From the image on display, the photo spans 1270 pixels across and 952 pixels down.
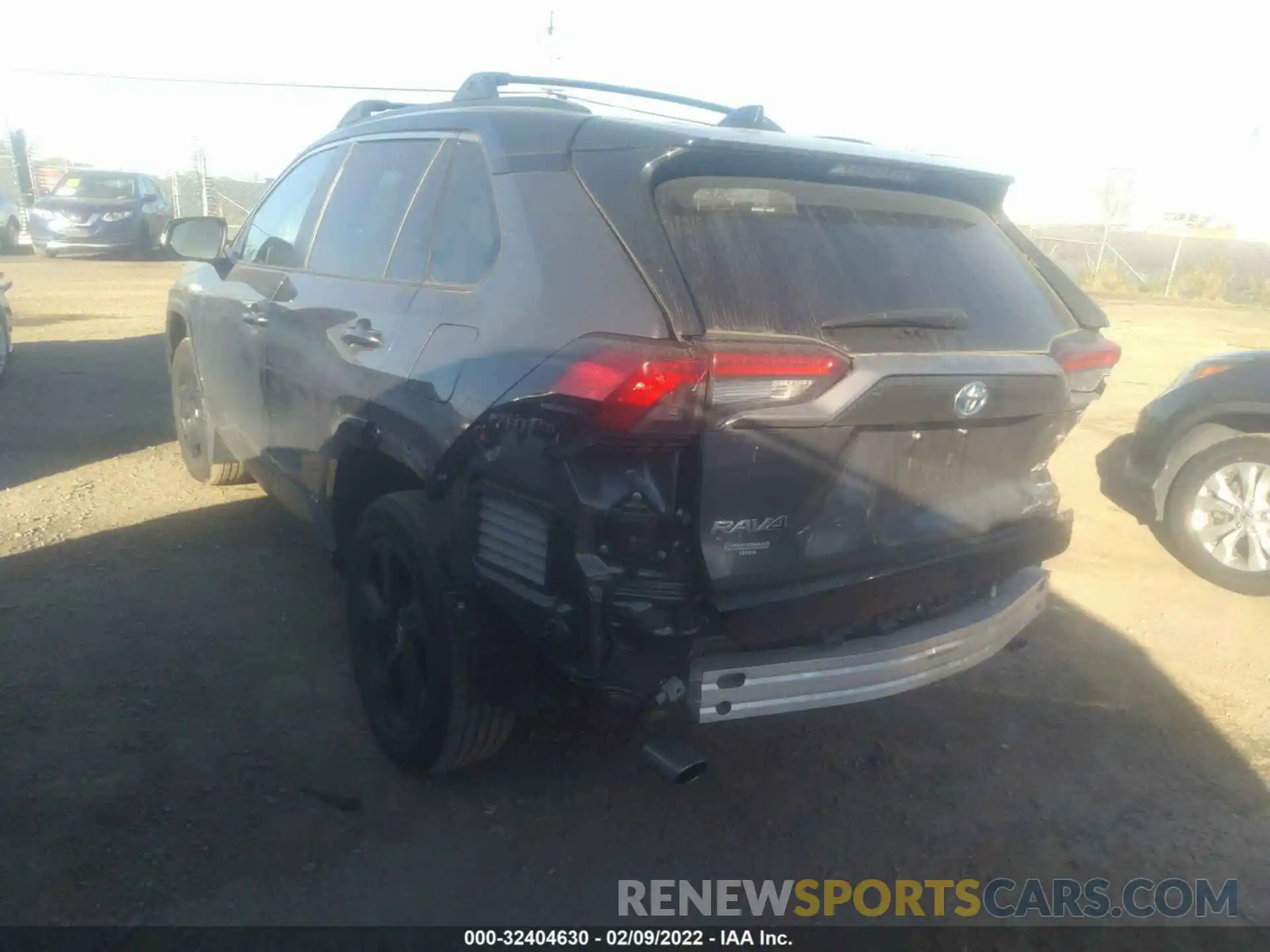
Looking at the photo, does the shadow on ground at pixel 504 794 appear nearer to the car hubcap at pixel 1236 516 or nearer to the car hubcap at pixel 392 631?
the car hubcap at pixel 392 631

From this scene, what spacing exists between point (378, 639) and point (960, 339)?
2.11 m

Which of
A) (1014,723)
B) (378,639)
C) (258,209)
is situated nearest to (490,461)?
(378,639)

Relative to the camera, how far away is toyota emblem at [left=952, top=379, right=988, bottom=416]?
269cm

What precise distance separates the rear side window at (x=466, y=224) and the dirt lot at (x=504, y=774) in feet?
5.34

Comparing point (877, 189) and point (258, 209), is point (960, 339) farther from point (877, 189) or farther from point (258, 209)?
point (258, 209)

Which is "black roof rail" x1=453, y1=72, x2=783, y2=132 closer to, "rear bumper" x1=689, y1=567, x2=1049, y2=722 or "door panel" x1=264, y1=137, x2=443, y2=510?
"door panel" x1=264, y1=137, x2=443, y2=510

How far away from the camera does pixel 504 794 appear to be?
3150mm

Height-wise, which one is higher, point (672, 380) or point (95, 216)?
point (672, 380)

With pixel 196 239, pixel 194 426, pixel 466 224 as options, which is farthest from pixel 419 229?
pixel 194 426

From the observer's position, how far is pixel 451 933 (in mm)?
2572

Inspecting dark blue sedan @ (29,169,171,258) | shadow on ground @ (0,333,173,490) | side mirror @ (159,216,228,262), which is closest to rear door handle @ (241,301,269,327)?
side mirror @ (159,216,228,262)

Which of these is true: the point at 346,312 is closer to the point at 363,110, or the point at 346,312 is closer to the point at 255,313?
the point at 255,313

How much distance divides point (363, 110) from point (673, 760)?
326 centimetres

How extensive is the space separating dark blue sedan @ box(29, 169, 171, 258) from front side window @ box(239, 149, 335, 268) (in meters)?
17.5
